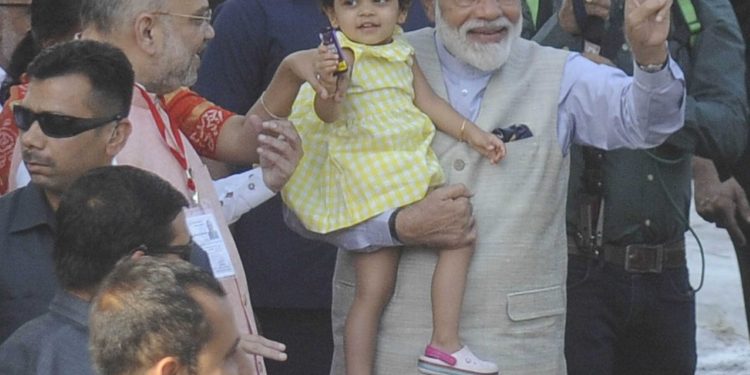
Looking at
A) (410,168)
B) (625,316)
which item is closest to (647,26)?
(410,168)

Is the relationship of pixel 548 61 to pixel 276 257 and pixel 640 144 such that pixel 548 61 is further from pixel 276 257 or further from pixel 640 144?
pixel 276 257

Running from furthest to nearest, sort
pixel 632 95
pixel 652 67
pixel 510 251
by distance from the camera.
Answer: pixel 510 251 → pixel 632 95 → pixel 652 67

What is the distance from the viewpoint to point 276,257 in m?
5.62

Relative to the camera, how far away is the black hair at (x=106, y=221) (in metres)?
3.48

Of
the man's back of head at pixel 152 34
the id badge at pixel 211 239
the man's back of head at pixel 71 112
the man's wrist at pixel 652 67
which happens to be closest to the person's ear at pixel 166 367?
the man's back of head at pixel 71 112

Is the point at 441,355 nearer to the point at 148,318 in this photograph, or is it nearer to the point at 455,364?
the point at 455,364

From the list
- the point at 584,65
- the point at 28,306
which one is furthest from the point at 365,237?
the point at 28,306

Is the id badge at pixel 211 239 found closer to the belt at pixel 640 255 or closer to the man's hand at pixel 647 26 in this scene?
the man's hand at pixel 647 26

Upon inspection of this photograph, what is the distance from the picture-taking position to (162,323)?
2803 millimetres

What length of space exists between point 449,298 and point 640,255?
1.10 m

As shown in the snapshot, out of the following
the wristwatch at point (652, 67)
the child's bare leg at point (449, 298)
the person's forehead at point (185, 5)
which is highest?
the person's forehead at point (185, 5)

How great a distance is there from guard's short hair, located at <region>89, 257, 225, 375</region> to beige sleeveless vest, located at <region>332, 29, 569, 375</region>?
66.1 inches

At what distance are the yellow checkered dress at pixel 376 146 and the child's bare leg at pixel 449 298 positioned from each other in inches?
8.0

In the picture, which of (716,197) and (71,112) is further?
(716,197)
